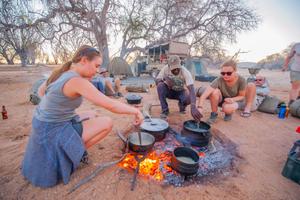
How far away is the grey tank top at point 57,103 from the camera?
1.52 metres

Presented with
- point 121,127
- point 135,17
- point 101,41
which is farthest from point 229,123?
point 135,17

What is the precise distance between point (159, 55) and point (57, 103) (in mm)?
10529

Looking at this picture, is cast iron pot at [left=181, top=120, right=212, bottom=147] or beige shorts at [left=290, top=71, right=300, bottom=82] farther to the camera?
beige shorts at [left=290, top=71, right=300, bottom=82]

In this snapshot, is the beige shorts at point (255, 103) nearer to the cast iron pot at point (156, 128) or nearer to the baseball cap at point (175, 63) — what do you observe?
the baseball cap at point (175, 63)

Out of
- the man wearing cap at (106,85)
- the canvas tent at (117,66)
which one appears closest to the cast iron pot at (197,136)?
the man wearing cap at (106,85)

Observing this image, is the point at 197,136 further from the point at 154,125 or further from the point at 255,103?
the point at 255,103

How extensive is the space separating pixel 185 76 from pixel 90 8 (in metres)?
8.91

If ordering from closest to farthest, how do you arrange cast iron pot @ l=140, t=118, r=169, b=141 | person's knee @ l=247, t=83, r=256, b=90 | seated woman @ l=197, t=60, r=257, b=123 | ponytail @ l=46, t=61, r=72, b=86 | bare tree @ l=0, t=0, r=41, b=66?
1. ponytail @ l=46, t=61, r=72, b=86
2. cast iron pot @ l=140, t=118, r=169, b=141
3. seated woman @ l=197, t=60, r=257, b=123
4. person's knee @ l=247, t=83, r=256, b=90
5. bare tree @ l=0, t=0, r=41, b=66

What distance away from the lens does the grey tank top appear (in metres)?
1.52

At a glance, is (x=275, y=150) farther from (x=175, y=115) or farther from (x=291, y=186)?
(x=175, y=115)

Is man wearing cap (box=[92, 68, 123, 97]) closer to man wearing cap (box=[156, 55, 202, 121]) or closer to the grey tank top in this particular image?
man wearing cap (box=[156, 55, 202, 121])

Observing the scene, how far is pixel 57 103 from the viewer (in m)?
1.58

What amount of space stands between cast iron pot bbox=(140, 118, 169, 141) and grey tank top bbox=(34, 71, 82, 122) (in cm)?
110

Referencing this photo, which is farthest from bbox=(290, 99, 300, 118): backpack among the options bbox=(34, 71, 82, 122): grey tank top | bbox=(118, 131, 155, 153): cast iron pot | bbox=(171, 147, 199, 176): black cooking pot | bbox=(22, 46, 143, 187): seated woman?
bbox=(34, 71, 82, 122): grey tank top
